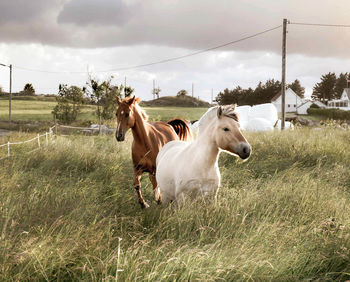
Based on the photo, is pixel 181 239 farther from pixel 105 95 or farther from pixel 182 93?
pixel 182 93

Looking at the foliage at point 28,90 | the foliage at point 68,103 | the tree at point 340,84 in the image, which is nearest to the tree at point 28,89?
the foliage at point 28,90

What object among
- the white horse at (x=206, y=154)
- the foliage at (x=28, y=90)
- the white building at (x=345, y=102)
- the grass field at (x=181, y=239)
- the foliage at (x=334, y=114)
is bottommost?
the grass field at (x=181, y=239)

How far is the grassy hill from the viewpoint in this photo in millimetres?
88375

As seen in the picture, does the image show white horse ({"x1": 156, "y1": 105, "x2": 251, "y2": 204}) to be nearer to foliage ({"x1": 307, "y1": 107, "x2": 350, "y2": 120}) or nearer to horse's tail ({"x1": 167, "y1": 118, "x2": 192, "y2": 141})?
horse's tail ({"x1": 167, "y1": 118, "x2": 192, "y2": 141})

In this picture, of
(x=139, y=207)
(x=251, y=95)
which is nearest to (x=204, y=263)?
(x=139, y=207)

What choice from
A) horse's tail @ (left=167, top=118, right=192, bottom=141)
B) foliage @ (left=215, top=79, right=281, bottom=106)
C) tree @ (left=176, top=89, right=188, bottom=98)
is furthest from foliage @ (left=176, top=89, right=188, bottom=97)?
horse's tail @ (left=167, top=118, right=192, bottom=141)

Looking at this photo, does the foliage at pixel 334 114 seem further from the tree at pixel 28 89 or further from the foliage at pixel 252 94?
the tree at pixel 28 89

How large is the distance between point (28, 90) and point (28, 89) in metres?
0.89

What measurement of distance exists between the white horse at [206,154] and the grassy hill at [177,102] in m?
82.8

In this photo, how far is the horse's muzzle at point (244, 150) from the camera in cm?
362

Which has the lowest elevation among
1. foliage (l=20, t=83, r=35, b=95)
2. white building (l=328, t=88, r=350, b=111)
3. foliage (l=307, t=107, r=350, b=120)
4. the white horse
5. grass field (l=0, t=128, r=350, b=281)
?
grass field (l=0, t=128, r=350, b=281)

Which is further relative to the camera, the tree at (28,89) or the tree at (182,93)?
the tree at (182,93)

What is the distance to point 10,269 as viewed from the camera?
101 inches

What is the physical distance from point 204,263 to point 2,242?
1.64 metres
